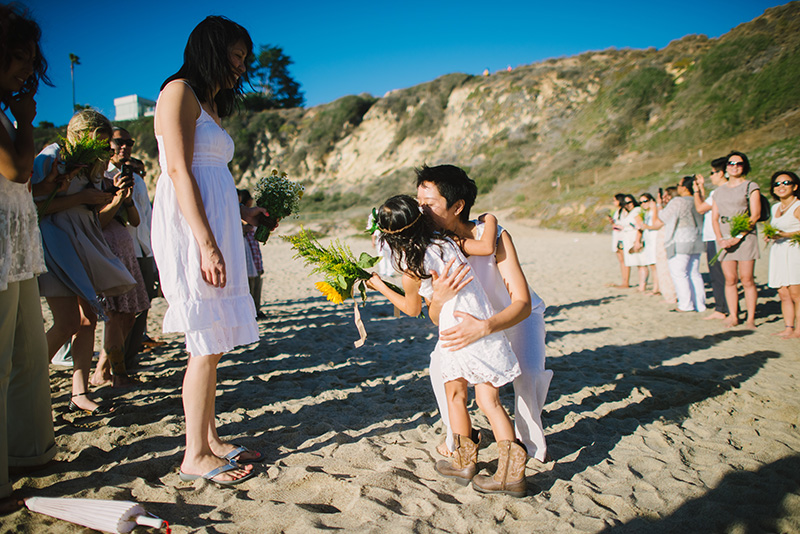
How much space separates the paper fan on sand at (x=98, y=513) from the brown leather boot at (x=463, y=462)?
4.67 feet

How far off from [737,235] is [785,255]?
600 mm

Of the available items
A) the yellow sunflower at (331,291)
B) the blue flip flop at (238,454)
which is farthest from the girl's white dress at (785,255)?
the blue flip flop at (238,454)

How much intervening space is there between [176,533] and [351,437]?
1244 mm

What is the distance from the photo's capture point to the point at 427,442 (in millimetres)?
3021

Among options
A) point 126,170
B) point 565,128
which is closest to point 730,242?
point 126,170

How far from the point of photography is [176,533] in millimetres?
2004

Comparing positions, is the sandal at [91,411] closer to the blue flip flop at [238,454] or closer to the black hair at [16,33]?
the blue flip flop at [238,454]

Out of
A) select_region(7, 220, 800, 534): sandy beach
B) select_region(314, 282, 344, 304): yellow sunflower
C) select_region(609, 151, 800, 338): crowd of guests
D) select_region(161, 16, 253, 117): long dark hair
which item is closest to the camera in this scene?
select_region(7, 220, 800, 534): sandy beach

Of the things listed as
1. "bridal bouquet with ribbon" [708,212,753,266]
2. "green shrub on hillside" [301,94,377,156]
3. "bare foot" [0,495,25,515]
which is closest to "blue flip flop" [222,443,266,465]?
"bare foot" [0,495,25,515]

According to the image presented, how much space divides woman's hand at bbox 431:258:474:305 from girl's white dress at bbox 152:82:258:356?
99 cm

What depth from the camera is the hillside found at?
83.2ft

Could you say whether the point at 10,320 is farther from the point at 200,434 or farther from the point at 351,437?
the point at 351,437

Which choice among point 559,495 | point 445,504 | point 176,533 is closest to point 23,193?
point 176,533

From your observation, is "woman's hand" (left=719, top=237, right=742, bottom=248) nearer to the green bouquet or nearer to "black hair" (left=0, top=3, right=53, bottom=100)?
the green bouquet
